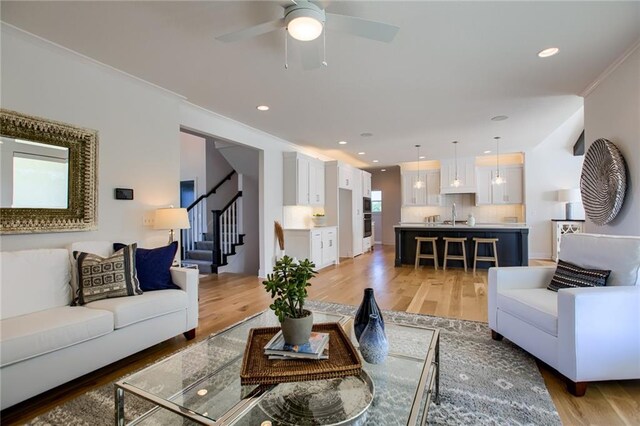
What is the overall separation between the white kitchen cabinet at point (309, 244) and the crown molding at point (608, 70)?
434cm

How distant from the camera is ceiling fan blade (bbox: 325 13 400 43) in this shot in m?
1.90

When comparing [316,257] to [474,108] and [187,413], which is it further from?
[187,413]

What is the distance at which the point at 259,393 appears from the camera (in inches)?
54.6

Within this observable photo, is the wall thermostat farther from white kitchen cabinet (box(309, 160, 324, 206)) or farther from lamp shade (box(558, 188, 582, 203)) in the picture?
lamp shade (box(558, 188, 582, 203))

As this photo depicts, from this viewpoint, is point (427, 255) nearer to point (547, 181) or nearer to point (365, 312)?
point (547, 181)

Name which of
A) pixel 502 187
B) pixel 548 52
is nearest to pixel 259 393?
pixel 548 52

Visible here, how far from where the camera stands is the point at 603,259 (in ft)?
7.76

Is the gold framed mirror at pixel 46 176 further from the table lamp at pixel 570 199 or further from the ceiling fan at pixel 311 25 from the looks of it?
the table lamp at pixel 570 199

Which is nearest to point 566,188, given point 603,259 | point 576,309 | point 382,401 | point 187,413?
point 603,259

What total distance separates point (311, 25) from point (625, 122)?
3001mm

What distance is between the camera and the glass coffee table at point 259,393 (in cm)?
132

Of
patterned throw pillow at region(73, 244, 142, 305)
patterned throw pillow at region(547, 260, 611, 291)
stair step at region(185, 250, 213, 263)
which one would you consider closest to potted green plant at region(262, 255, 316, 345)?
patterned throw pillow at region(73, 244, 142, 305)

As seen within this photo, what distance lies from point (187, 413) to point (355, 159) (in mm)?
7661

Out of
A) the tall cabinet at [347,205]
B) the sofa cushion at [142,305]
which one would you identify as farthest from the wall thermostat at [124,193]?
the tall cabinet at [347,205]
